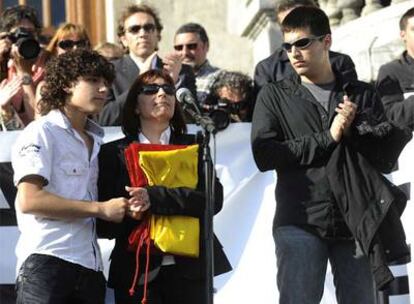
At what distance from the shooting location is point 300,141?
7.14 metres

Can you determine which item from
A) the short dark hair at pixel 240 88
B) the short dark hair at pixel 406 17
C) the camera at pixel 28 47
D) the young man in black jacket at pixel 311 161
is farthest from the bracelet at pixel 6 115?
the short dark hair at pixel 406 17

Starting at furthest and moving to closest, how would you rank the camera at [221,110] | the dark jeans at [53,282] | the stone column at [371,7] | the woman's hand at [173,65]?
the stone column at [371,7], the woman's hand at [173,65], the camera at [221,110], the dark jeans at [53,282]

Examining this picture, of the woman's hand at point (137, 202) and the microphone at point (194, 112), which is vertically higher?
the microphone at point (194, 112)

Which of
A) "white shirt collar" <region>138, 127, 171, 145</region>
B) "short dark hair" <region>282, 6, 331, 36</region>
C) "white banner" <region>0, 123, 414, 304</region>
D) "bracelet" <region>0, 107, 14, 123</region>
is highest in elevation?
→ "short dark hair" <region>282, 6, 331, 36</region>

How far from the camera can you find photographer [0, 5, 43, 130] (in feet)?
27.8

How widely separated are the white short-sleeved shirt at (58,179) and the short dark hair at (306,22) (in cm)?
Result: 123

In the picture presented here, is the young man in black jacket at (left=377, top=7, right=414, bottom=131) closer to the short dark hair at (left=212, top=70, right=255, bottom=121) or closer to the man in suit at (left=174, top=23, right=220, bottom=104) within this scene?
the short dark hair at (left=212, top=70, right=255, bottom=121)

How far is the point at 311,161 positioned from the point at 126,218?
0.93m

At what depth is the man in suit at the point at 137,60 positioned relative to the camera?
27.7 ft

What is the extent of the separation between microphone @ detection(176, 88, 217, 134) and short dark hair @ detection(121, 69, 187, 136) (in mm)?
126

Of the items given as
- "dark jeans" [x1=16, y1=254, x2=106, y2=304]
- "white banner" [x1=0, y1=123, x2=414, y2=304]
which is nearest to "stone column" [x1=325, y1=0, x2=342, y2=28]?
"white banner" [x1=0, y1=123, x2=414, y2=304]

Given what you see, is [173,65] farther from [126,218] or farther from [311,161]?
[126,218]

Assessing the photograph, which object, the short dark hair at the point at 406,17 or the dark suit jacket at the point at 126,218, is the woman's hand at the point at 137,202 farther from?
the short dark hair at the point at 406,17

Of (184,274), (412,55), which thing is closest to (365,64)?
(412,55)
